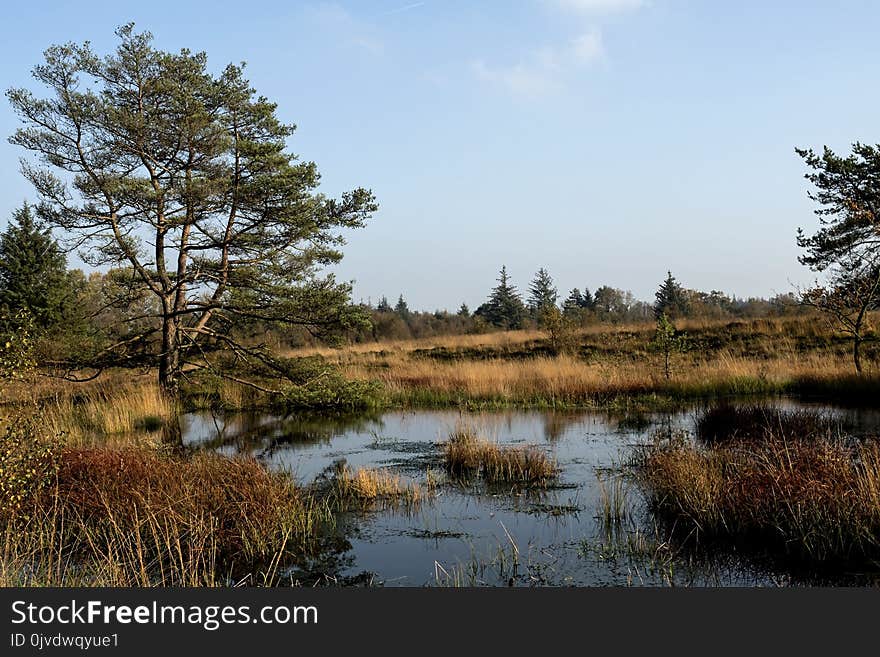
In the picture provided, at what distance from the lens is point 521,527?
22.9ft

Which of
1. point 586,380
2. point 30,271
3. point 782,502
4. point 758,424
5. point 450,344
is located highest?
point 30,271

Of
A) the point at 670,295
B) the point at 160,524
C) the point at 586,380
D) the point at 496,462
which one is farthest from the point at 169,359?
the point at 670,295

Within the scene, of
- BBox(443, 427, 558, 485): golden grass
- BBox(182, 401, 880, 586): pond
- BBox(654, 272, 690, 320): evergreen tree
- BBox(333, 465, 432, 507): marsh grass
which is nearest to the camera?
BBox(182, 401, 880, 586): pond

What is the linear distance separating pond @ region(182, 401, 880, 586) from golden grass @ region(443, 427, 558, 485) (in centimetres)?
29

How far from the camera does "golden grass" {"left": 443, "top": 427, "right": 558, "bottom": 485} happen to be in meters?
9.20

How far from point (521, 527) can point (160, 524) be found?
11.7 ft

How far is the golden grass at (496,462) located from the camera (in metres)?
9.20

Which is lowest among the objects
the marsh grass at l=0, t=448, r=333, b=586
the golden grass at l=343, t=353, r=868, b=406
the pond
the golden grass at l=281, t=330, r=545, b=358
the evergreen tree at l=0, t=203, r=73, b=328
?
the pond

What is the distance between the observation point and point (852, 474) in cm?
659

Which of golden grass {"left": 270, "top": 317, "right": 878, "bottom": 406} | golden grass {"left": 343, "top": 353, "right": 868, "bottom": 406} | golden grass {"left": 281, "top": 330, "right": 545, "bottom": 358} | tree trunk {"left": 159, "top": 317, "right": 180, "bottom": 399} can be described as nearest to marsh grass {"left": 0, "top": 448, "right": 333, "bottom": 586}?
tree trunk {"left": 159, "top": 317, "right": 180, "bottom": 399}

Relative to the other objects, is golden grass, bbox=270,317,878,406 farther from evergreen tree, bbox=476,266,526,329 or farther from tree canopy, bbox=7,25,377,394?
evergreen tree, bbox=476,266,526,329

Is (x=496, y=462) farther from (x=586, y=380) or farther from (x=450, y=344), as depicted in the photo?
(x=450, y=344)

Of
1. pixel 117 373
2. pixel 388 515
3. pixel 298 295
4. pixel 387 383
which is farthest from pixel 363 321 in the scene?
pixel 388 515

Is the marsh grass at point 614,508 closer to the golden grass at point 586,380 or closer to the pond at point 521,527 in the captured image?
the pond at point 521,527
